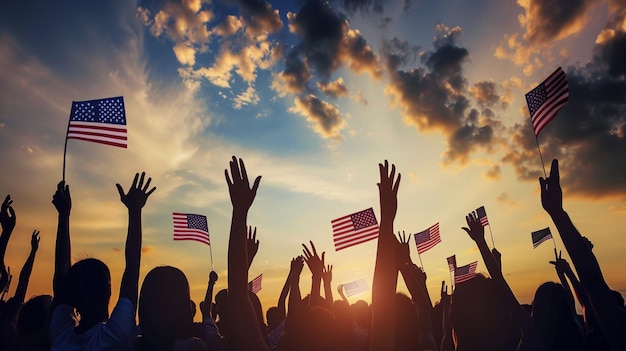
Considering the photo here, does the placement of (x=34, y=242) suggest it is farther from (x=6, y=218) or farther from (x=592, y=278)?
(x=592, y=278)

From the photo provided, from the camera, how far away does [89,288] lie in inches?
138

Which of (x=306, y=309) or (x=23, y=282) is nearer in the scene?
(x=306, y=309)

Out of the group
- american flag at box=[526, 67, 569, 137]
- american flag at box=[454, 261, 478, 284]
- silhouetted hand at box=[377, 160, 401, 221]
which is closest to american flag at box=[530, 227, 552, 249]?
american flag at box=[454, 261, 478, 284]

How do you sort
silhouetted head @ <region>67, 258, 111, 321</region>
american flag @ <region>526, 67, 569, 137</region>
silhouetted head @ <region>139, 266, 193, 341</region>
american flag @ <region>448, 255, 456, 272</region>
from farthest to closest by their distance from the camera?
american flag @ <region>448, 255, 456, 272</region>, american flag @ <region>526, 67, 569, 137</region>, silhouetted head @ <region>67, 258, 111, 321</region>, silhouetted head @ <region>139, 266, 193, 341</region>

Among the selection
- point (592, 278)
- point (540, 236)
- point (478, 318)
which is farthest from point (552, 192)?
point (540, 236)

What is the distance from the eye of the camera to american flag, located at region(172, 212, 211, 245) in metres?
15.5

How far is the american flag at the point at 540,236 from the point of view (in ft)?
58.9

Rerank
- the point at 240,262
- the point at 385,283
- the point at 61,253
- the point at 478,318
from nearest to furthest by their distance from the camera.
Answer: the point at 385,283, the point at 240,262, the point at 478,318, the point at 61,253

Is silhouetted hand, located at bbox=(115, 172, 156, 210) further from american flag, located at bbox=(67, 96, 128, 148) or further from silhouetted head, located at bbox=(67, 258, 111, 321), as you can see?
american flag, located at bbox=(67, 96, 128, 148)

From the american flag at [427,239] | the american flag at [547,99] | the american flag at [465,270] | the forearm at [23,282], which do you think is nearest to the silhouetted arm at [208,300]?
the forearm at [23,282]

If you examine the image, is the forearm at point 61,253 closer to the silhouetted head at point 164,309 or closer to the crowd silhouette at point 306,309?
the crowd silhouette at point 306,309

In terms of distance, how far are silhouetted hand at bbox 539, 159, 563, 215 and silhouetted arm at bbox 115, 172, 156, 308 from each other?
4.18 m

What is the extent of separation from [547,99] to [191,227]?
42.1ft

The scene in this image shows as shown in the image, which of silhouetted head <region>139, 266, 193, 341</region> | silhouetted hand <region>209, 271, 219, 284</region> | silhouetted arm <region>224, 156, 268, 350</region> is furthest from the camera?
silhouetted hand <region>209, 271, 219, 284</region>
